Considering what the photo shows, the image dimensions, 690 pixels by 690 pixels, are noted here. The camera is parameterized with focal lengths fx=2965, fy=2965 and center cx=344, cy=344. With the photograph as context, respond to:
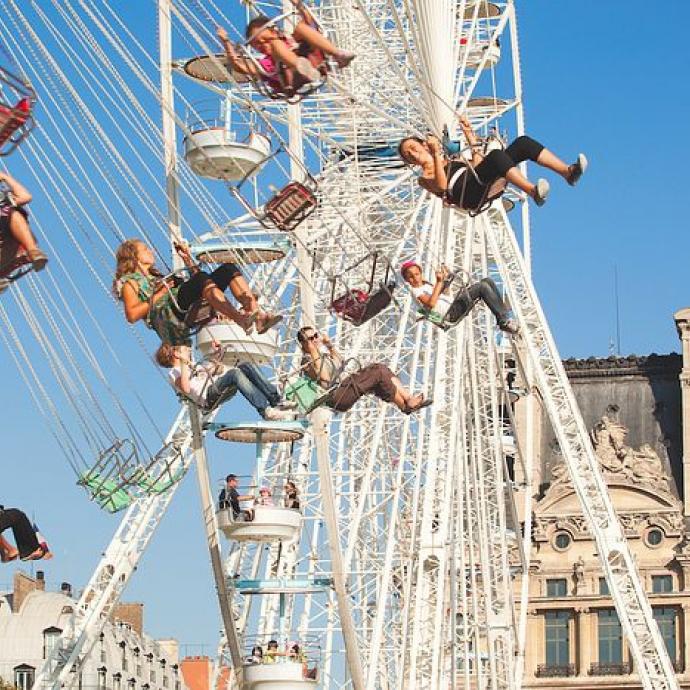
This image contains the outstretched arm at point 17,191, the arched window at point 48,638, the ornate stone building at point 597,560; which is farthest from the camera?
the arched window at point 48,638

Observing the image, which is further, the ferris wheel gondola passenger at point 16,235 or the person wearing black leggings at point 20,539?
the person wearing black leggings at point 20,539

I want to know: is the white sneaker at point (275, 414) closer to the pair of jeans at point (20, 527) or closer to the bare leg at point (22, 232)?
the pair of jeans at point (20, 527)

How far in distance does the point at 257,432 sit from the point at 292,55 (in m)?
14.0

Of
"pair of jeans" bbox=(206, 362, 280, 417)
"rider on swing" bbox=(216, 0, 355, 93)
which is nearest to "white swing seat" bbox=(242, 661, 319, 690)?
"pair of jeans" bbox=(206, 362, 280, 417)

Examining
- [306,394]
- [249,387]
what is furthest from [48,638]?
[249,387]

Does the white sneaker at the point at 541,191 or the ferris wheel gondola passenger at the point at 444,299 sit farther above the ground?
the ferris wheel gondola passenger at the point at 444,299

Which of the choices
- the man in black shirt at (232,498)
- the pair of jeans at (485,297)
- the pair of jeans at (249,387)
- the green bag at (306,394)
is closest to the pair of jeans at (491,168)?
the pair of jeans at (249,387)

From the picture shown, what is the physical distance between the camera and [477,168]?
1624 inches

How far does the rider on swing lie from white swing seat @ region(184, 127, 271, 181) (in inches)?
551

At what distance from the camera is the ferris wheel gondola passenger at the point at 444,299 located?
4684 centimetres

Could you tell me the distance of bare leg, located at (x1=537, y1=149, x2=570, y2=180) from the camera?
39100 millimetres

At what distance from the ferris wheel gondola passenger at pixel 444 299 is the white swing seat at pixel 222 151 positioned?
536cm

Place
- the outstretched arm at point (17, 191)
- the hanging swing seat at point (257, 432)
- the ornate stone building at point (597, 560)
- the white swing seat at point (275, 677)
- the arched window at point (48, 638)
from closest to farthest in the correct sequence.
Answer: the outstretched arm at point (17, 191) < the hanging swing seat at point (257, 432) < the white swing seat at point (275, 677) < the ornate stone building at point (597, 560) < the arched window at point (48, 638)

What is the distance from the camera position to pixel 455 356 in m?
63.4
